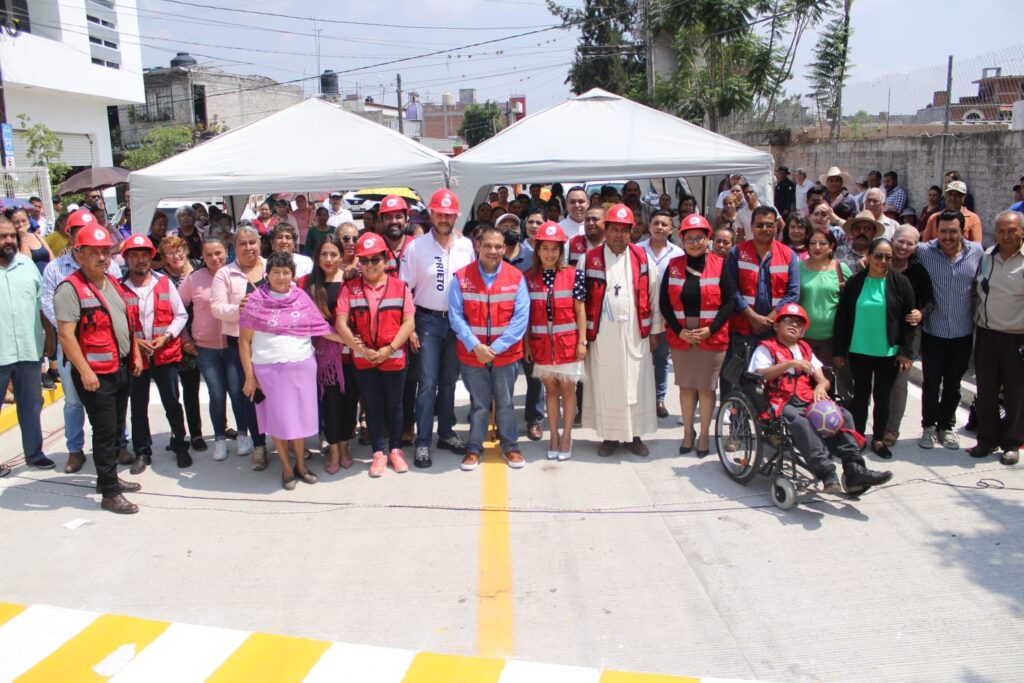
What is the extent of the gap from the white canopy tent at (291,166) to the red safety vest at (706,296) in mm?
3792

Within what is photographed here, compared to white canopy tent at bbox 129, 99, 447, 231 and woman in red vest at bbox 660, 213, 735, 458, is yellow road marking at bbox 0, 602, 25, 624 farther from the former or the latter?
white canopy tent at bbox 129, 99, 447, 231

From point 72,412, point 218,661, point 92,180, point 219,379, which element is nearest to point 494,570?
point 218,661

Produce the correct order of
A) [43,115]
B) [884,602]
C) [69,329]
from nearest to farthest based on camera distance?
[884,602]
[69,329]
[43,115]

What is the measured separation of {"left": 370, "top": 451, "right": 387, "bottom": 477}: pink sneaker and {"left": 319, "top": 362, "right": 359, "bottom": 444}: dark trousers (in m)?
0.27

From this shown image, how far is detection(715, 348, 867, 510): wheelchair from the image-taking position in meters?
4.88

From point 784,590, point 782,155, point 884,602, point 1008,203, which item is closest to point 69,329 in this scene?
point 784,590

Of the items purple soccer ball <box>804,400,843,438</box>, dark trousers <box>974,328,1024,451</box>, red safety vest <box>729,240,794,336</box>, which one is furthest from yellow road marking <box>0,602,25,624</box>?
dark trousers <box>974,328,1024,451</box>

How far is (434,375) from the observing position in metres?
5.86

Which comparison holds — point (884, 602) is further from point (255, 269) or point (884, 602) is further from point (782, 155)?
point (782, 155)

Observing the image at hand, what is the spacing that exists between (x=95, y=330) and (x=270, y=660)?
8.58 feet

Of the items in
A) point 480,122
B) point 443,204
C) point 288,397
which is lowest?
point 288,397

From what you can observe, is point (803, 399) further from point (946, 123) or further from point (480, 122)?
point (480, 122)

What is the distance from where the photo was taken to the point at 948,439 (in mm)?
5879

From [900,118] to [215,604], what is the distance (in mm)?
16212
